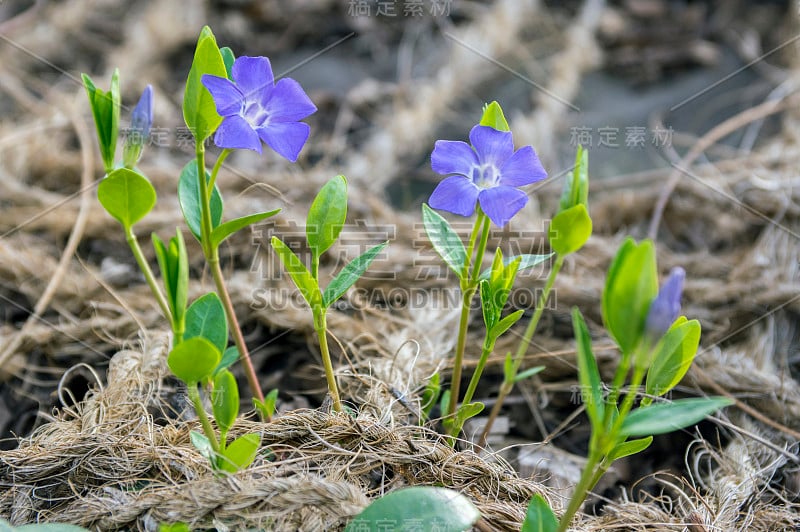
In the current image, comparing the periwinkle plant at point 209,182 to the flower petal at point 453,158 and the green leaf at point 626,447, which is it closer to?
the flower petal at point 453,158

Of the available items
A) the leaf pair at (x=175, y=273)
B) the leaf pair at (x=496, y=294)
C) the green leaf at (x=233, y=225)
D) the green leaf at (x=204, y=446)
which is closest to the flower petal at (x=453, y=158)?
the leaf pair at (x=496, y=294)

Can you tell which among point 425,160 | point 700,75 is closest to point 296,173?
point 425,160

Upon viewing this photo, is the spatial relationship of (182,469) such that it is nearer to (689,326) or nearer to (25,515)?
(25,515)

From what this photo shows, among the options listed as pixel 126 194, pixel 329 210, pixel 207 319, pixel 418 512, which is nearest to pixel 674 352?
pixel 418 512

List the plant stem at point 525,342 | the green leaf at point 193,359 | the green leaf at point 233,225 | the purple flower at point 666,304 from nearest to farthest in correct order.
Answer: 1. the purple flower at point 666,304
2. the green leaf at point 193,359
3. the green leaf at point 233,225
4. the plant stem at point 525,342

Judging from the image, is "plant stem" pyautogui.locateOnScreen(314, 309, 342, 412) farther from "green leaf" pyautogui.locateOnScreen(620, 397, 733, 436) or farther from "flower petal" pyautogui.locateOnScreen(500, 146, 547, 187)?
"green leaf" pyautogui.locateOnScreen(620, 397, 733, 436)
